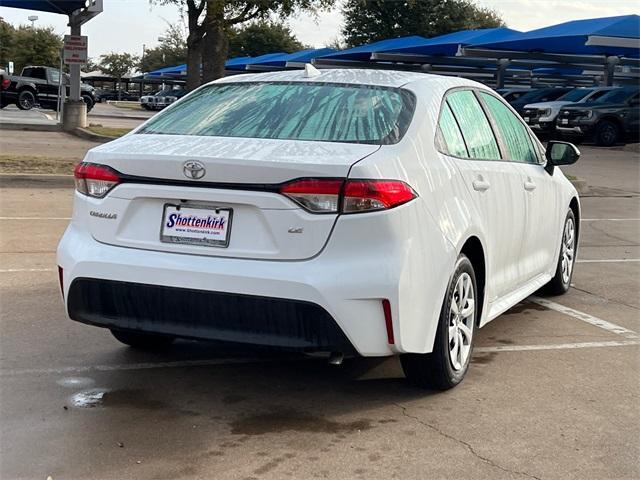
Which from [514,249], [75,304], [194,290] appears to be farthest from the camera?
[514,249]

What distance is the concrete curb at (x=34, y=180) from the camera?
1246 cm

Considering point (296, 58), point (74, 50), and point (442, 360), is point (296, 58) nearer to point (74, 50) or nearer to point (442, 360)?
point (74, 50)

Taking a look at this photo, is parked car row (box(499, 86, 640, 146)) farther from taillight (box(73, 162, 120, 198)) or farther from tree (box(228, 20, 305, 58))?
tree (box(228, 20, 305, 58))

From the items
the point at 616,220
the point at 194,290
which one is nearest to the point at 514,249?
the point at 194,290

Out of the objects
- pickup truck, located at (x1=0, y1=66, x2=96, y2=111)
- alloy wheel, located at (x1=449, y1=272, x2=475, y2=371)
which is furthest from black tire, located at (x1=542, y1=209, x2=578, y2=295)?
pickup truck, located at (x1=0, y1=66, x2=96, y2=111)

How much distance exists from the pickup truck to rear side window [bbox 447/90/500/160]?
118 feet

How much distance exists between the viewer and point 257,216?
384 cm

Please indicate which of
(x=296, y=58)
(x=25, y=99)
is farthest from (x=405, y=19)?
(x=25, y=99)

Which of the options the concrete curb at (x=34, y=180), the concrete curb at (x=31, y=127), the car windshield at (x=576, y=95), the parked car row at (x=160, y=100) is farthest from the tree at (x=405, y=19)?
the concrete curb at (x=34, y=180)

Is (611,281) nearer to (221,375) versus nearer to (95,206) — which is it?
(221,375)

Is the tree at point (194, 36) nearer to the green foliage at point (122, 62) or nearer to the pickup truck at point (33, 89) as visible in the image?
the pickup truck at point (33, 89)

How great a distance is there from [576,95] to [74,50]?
15703mm

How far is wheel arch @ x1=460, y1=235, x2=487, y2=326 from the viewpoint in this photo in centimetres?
462

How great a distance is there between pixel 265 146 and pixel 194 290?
0.75 metres
